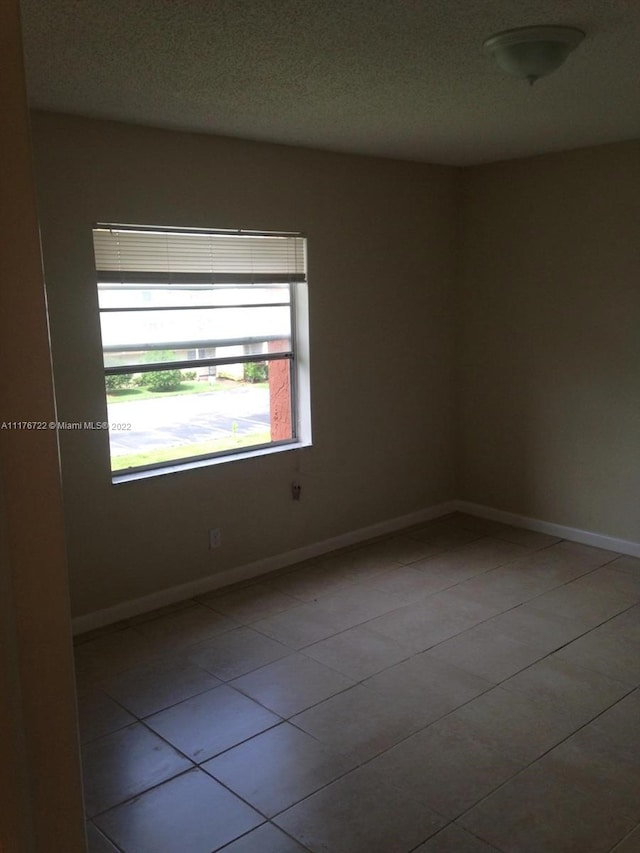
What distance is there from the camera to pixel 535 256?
4.69m

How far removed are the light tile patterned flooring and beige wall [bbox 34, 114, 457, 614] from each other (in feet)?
1.23

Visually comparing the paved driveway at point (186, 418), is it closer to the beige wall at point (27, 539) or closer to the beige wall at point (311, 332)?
the beige wall at point (311, 332)

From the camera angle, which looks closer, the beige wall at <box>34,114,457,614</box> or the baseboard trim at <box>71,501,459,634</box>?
the beige wall at <box>34,114,457,614</box>

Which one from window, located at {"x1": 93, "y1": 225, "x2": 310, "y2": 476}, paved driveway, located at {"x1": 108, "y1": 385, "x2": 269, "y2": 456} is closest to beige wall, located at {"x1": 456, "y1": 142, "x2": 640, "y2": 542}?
window, located at {"x1": 93, "y1": 225, "x2": 310, "y2": 476}

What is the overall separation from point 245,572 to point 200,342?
4.40 feet

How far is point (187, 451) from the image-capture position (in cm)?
398

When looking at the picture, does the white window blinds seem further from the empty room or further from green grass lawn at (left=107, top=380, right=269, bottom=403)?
green grass lawn at (left=107, top=380, right=269, bottom=403)

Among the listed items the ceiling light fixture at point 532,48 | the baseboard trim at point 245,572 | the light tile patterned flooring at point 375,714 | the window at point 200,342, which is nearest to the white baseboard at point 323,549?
the baseboard trim at point 245,572

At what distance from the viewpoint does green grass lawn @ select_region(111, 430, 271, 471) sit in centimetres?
376

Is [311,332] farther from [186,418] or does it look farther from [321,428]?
[186,418]

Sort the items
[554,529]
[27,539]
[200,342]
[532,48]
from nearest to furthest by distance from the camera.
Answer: [27,539] < [532,48] < [200,342] < [554,529]

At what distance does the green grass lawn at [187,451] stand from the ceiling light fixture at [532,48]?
7.86ft

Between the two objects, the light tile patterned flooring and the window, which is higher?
the window

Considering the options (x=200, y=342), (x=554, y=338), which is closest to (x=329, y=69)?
(x=200, y=342)
